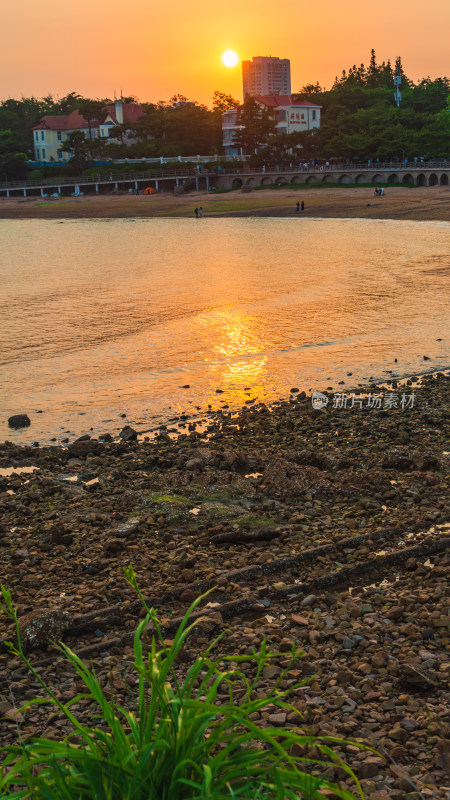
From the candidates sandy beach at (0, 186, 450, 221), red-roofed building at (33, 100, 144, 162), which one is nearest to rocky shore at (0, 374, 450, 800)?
sandy beach at (0, 186, 450, 221)

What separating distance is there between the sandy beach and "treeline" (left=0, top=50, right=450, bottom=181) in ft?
43.1

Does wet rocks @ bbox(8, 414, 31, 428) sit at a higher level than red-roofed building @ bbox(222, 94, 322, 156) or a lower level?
lower

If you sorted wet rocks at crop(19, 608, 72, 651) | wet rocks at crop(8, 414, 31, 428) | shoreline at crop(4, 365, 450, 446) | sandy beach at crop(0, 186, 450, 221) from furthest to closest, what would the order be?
sandy beach at crop(0, 186, 450, 221) < wet rocks at crop(8, 414, 31, 428) < shoreline at crop(4, 365, 450, 446) < wet rocks at crop(19, 608, 72, 651)

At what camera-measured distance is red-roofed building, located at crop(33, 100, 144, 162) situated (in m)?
138

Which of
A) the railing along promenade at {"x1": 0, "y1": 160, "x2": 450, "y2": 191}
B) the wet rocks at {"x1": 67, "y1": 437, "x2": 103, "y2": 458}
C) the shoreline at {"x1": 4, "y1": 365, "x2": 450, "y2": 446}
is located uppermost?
the railing along promenade at {"x1": 0, "y1": 160, "x2": 450, "y2": 191}

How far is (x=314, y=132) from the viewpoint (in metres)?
118

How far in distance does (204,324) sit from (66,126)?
428 feet

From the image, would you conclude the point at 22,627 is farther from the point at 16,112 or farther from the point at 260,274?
the point at 16,112

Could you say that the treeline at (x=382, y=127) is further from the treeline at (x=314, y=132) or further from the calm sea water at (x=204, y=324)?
the calm sea water at (x=204, y=324)

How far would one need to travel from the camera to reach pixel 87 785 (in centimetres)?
343

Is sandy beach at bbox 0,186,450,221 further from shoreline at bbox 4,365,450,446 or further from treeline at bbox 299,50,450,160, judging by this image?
shoreline at bbox 4,365,450,446

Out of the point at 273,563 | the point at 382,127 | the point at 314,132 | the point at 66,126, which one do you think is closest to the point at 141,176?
the point at 314,132

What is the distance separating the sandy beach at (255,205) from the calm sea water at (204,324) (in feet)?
59.8

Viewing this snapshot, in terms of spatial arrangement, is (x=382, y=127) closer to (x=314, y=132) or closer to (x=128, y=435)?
(x=314, y=132)
